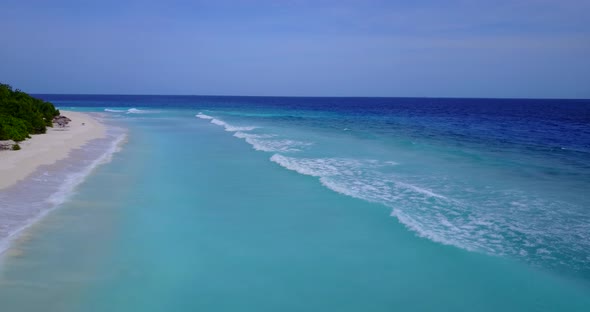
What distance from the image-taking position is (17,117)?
79.6 ft

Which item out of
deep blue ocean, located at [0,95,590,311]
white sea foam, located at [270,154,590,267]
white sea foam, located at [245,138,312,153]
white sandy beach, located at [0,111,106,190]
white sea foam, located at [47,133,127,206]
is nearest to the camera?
deep blue ocean, located at [0,95,590,311]

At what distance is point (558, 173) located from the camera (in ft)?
54.0

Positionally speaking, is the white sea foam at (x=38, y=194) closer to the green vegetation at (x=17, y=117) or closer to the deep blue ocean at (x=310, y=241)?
the deep blue ocean at (x=310, y=241)

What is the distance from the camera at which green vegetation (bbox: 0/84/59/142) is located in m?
20.5

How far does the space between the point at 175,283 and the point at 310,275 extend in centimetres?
231

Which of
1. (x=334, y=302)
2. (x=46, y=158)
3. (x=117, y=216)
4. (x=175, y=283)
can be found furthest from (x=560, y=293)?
(x=46, y=158)

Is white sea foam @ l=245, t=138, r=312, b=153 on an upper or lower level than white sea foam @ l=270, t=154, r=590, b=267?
upper

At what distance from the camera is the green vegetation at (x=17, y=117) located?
67.4ft

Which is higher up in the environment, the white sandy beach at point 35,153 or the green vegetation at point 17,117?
the green vegetation at point 17,117

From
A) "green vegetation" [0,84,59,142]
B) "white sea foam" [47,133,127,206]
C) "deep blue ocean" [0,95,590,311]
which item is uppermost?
"green vegetation" [0,84,59,142]

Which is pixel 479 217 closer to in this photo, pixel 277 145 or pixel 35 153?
pixel 277 145

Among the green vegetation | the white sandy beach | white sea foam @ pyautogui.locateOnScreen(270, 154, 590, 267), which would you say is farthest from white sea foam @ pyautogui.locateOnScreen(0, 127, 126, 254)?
white sea foam @ pyautogui.locateOnScreen(270, 154, 590, 267)

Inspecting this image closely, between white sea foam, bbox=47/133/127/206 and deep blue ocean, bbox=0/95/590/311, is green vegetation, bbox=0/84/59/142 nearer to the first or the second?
white sea foam, bbox=47/133/127/206

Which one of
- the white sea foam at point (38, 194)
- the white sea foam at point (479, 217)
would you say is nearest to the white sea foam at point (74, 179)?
the white sea foam at point (38, 194)
